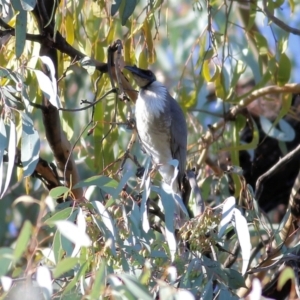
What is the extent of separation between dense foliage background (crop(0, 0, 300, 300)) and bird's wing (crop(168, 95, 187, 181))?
6cm

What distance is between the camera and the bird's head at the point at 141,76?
3545 mm

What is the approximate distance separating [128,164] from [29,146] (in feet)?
7.55

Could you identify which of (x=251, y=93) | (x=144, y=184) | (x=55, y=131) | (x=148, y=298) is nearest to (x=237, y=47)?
(x=251, y=93)

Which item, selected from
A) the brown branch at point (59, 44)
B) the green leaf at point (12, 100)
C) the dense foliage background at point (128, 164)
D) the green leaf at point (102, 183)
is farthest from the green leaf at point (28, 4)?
the green leaf at point (102, 183)

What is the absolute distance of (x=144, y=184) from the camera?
2.65 meters

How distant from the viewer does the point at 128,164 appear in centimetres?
484

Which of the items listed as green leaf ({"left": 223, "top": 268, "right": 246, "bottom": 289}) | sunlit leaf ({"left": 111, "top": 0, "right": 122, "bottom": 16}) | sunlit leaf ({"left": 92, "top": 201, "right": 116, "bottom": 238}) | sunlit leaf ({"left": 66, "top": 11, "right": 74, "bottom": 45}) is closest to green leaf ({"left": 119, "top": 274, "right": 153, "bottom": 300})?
sunlit leaf ({"left": 92, "top": 201, "right": 116, "bottom": 238})

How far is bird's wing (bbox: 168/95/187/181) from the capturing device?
3900 mm

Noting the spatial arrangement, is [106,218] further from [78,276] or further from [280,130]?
[280,130]

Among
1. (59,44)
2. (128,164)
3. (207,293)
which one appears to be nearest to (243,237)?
(207,293)

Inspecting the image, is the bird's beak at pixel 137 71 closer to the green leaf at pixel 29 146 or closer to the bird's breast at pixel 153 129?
the bird's breast at pixel 153 129

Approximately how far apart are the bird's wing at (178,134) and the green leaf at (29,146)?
138cm

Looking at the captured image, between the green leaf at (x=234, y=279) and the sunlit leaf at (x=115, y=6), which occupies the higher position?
the sunlit leaf at (x=115, y=6)

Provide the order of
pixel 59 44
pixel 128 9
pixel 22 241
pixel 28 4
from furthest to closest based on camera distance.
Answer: pixel 59 44
pixel 128 9
pixel 28 4
pixel 22 241
